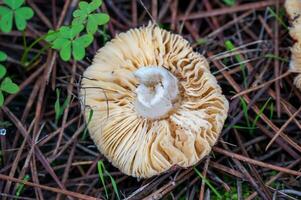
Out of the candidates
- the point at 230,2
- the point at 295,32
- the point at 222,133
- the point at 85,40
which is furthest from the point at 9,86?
the point at 295,32

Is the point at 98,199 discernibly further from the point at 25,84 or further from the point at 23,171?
the point at 25,84

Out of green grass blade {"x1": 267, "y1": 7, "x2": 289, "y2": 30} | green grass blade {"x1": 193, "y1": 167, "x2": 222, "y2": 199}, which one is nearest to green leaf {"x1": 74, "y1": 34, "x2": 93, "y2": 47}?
green grass blade {"x1": 193, "y1": 167, "x2": 222, "y2": 199}

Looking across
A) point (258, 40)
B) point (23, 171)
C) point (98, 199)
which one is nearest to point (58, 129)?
point (23, 171)

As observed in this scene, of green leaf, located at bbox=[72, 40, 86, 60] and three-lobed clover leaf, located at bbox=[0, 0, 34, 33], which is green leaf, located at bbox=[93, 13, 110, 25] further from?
three-lobed clover leaf, located at bbox=[0, 0, 34, 33]

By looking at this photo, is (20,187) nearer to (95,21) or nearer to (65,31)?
(65,31)

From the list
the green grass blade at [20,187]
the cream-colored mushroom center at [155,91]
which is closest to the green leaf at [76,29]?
the cream-colored mushroom center at [155,91]

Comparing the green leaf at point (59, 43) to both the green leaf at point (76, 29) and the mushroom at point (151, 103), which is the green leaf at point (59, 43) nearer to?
the green leaf at point (76, 29)
